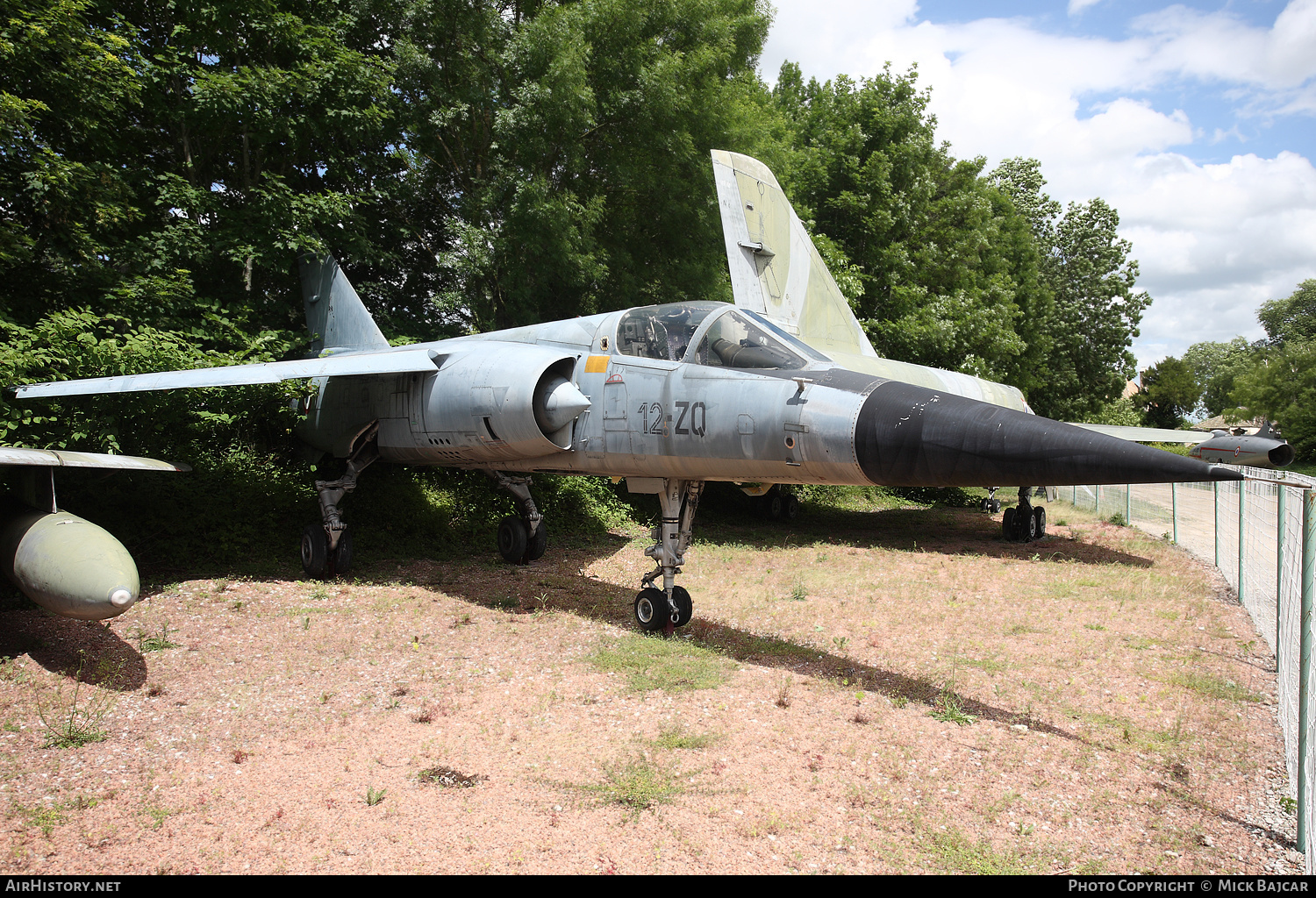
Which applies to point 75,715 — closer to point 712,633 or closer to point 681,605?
point 681,605

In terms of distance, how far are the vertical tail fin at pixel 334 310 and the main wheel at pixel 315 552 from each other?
323cm

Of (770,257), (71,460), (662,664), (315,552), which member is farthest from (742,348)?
(770,257)

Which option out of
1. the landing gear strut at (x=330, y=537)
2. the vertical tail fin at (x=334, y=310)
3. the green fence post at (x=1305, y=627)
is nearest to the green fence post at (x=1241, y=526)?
the green fence post at (x=1305, y=627)

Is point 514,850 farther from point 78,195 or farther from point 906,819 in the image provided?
point 78,195

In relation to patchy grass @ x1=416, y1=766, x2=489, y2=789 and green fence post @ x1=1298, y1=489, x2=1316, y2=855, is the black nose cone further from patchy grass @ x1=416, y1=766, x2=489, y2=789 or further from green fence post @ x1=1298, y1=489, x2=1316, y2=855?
patchy grass @ x1=416, y1=766, x2=489, y2=789

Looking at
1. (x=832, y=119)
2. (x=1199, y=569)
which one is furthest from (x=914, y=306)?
(x=1199, y=569)

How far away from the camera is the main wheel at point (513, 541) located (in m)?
10.6

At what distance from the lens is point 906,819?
3703mm

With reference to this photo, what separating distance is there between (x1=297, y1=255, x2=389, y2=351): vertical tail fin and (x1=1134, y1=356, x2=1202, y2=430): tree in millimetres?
73297

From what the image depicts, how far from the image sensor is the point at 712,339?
6.45m

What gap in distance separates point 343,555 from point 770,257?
27.6 feet

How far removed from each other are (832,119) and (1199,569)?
1765cm

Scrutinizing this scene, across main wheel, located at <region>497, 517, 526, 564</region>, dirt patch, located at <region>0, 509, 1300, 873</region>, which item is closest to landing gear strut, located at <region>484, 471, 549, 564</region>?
main wheel, located at <region>497, 517, 526, 564</region>

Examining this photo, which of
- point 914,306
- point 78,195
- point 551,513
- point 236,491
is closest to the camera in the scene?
point 78,195
